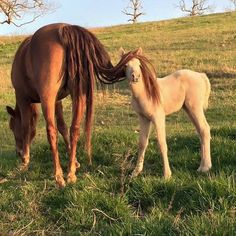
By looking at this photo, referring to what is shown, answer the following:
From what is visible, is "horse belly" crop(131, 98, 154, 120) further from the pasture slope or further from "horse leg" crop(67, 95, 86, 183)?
"horse leg" crop(67, 95, 86, 183)

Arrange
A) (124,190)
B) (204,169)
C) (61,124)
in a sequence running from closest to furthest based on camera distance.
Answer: (124,190) → (204,169) → (61,124)

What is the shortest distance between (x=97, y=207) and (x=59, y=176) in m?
1.24

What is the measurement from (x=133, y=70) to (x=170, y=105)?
0.82 metres

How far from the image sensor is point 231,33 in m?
28.9

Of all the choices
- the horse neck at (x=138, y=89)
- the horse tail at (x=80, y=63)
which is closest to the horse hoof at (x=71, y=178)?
the horse tail at (x=80, y=63)

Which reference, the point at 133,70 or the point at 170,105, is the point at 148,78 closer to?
the point at 133,70

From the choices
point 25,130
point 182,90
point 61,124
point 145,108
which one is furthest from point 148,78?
point 25,130

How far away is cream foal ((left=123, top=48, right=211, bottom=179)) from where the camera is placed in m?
5.97

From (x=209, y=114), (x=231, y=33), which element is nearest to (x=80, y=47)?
(x=209, y=114)

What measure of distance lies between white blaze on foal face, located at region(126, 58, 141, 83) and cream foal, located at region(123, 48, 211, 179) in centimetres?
3

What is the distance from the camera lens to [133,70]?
5820mm

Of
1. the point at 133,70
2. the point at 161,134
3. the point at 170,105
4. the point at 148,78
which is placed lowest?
the point at 161,134

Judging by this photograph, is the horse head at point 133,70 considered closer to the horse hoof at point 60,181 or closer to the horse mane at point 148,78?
the horse mane at point 148,78

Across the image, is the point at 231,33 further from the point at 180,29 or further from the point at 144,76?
the point at 144,76
